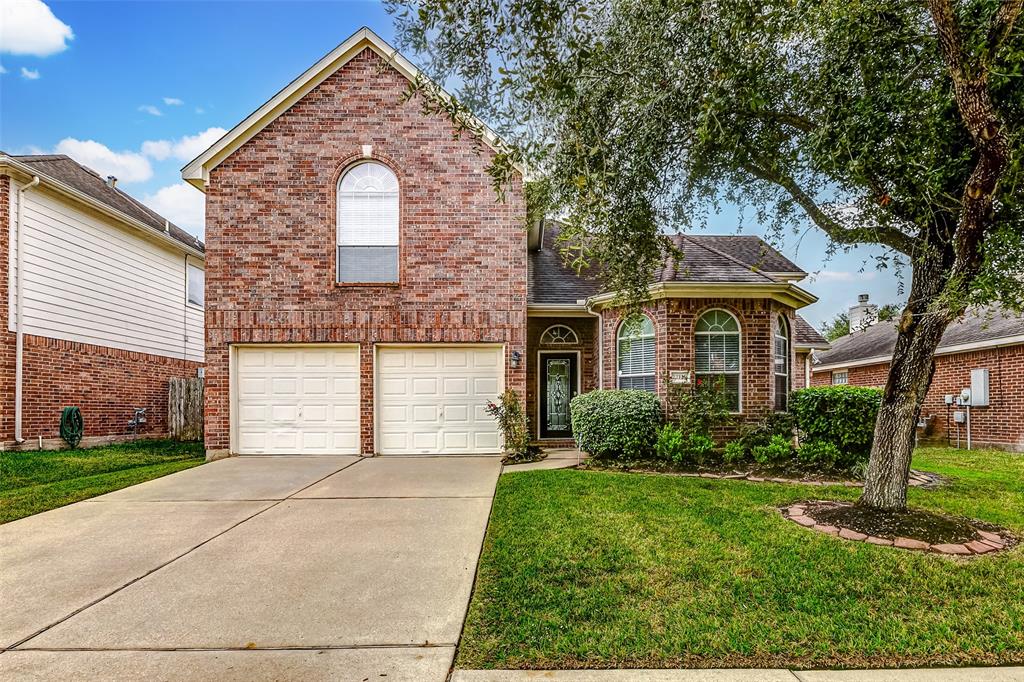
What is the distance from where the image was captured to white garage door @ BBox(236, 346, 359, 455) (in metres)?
10.1

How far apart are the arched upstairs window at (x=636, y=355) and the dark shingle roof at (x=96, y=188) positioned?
1176 centimetres

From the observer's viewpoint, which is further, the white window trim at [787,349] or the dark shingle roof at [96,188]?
the dark shingle roof at [96,188]

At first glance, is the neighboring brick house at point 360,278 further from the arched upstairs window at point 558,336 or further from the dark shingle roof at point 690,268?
the arched upstairs window at point 558,336

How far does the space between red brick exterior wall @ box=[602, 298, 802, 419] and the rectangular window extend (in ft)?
42.5

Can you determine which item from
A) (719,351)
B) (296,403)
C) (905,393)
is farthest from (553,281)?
(905,393)

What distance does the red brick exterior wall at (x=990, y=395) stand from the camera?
38.3 feet

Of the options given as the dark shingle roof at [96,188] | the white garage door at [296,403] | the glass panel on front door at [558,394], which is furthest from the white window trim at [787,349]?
the dark shingle roof at [96,188]

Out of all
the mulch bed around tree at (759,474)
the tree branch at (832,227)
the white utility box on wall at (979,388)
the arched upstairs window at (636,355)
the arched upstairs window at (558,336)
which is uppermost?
the tree branch at (832,227)

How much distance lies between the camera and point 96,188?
43.8ft

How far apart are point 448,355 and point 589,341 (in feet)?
11.0

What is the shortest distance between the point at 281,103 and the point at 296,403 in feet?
18.5

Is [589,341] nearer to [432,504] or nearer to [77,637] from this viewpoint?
[432,504]

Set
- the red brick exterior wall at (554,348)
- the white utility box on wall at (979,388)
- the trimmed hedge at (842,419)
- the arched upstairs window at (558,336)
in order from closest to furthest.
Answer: the trimmed hedge at (842,419)
the red brick exterior wall at (554,348)
the arched upstairs window at (558,336)
the white utility box on wall at (979,388)

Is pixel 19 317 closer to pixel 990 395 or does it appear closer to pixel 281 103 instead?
pixel 281 103
